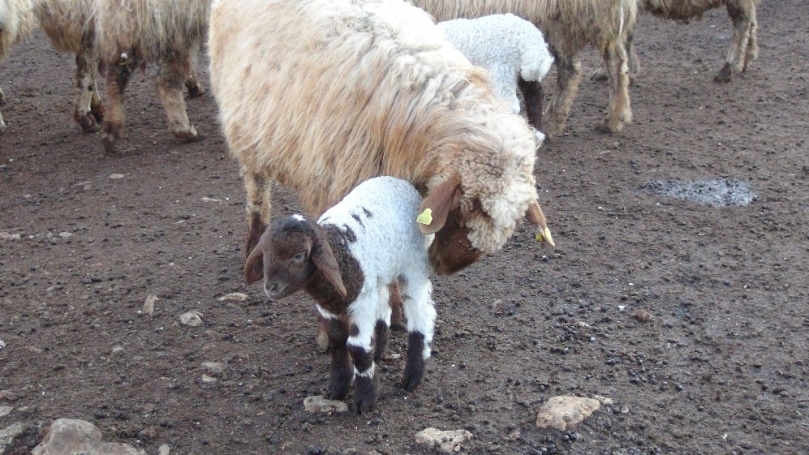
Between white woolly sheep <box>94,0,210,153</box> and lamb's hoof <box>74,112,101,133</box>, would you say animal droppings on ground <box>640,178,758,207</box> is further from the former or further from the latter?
lamb's hoof <box>74,112,101,133</box>

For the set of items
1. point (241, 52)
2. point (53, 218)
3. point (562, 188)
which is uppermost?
point (241, 52)

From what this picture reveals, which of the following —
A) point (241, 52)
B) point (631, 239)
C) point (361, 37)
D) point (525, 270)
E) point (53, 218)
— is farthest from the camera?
point (53, 218)

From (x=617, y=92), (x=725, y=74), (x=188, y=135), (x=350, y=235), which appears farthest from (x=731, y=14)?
(x=350, y=235)

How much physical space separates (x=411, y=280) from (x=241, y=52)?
1.76 m

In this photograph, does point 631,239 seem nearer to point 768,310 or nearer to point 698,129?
point 768,310

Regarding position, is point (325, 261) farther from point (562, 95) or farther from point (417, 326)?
point (562, 95)

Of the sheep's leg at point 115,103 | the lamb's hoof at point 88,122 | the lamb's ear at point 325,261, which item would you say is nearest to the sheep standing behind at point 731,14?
the sheep's leg at point 115,103

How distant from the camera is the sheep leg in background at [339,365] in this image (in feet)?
12.2

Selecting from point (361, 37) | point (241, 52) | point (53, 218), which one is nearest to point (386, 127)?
point (361, 37)

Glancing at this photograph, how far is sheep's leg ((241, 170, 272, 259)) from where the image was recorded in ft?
16.6

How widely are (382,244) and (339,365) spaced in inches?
24.6

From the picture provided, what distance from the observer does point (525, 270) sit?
5383 mm

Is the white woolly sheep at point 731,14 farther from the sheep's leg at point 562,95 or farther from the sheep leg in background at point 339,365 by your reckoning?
the sheep leg in background at point 339,365

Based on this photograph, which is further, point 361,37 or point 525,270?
point 525,270
